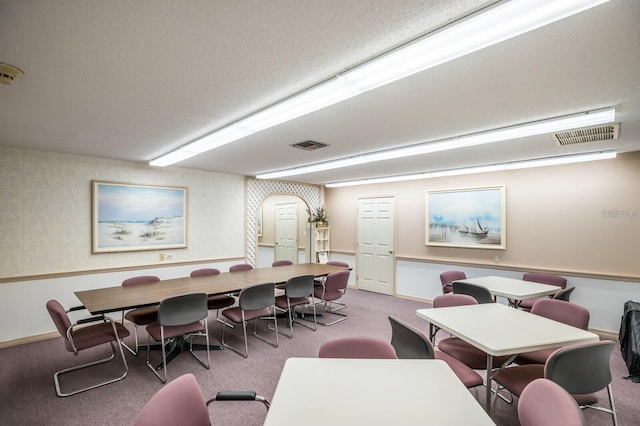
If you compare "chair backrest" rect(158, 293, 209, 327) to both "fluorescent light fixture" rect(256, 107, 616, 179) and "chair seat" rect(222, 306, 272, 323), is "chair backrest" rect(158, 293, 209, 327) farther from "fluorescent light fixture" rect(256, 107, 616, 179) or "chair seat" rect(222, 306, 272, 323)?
"fluorescent light fixture" rect(256, 107, 616, 179)

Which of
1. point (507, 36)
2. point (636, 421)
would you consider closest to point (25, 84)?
point (507, 36)

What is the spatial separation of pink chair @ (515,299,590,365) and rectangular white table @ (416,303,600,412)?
0.29m

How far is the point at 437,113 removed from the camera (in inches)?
94.7

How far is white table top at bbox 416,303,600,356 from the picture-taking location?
1.78m

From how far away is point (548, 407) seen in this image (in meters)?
1.16

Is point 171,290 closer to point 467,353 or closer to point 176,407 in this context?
point 176,407

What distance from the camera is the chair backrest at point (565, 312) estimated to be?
7.96ft

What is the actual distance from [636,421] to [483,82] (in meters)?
2.85

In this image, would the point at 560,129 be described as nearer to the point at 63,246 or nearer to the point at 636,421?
the point at 636,421

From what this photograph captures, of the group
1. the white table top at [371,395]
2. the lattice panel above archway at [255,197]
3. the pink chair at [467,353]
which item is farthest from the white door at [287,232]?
the white table top at [371,395]

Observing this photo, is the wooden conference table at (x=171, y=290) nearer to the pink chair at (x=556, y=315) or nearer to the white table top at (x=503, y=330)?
the white table top at (x=503, y=330)

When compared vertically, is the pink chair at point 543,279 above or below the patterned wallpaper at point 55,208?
below

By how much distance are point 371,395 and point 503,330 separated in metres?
1.29

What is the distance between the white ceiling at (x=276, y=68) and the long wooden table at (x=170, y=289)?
172cm
